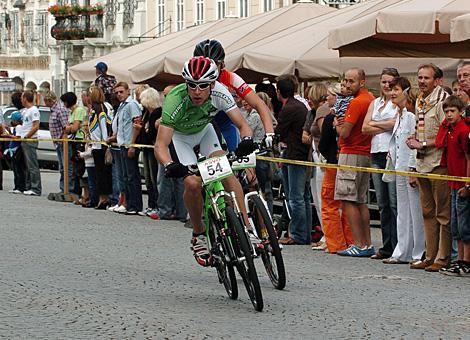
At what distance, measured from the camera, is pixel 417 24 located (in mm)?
17141

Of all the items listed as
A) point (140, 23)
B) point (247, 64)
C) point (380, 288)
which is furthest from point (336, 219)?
point (140, 23)

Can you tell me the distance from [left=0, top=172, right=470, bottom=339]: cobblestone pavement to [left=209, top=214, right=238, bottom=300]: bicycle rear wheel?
4.4 inches

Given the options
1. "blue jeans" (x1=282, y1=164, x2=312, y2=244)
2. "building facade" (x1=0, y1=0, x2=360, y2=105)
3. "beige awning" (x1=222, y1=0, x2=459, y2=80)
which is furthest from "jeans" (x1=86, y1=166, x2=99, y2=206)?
"building facade" (x1=0, y1=0, x2=360, y2=105)

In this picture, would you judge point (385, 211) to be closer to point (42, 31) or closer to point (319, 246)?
point (319, 246)

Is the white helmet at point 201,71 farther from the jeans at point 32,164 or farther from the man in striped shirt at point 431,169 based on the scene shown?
the jeans at point 32,164

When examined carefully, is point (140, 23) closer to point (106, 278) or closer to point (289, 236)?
point (289, 236)

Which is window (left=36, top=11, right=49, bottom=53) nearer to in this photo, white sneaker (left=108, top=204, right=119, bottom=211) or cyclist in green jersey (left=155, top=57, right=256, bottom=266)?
white sneaker (left=108, top=204, right=119, bottom=211)

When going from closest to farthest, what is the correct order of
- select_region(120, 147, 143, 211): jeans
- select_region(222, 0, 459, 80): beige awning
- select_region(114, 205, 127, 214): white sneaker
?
select_region(222, 0, 459, 80): beige awning
select_region(120, 147, 143, 211): jeans
select_region(114, 205, 127, 214): white sneaker

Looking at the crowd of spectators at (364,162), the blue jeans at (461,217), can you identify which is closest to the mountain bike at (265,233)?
the crowd of spectators at (364,162)

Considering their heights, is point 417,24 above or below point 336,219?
above

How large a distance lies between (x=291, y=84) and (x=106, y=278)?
5118mm

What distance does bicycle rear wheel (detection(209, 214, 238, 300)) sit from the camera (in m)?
11.5

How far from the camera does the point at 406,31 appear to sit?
56.4 ft

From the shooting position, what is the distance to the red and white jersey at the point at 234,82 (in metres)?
13.1
